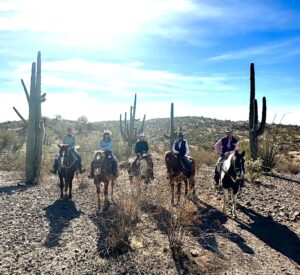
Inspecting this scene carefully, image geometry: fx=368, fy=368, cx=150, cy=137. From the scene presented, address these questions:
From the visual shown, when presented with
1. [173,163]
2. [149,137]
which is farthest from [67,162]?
[149,137]

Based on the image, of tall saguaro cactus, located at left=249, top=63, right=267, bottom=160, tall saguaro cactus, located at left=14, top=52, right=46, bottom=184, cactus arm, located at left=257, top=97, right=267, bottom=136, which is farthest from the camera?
tall saguaro cactus, located at left=249, top=63, right=267, bottom=160

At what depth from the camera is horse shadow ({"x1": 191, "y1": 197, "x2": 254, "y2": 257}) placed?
853cm

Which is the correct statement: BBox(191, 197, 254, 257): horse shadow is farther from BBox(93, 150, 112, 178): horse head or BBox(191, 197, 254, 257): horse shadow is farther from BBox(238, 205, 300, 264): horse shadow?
BBox(93, 150, 112, 178): horse head

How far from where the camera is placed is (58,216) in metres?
10.9

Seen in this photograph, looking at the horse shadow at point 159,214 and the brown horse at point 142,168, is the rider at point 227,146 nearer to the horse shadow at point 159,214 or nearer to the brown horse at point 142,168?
the brown horse at point 142,168

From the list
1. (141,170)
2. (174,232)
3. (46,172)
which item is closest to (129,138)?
(46,172)

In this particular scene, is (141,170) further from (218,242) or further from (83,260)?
(83,260)

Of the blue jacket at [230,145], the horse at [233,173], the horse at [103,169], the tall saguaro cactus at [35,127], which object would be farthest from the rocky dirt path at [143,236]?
the tall saguaro cactus at [35,127]

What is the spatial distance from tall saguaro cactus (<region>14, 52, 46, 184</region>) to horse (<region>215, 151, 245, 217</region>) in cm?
898

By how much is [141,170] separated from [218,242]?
4329 mm

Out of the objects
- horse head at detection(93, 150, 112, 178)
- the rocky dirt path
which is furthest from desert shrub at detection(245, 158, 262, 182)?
horse head at detection(93, 150, 112, 178)

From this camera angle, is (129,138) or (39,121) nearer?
(39,121)

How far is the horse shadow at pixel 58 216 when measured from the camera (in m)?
8.90

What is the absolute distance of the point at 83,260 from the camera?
7551 mm
